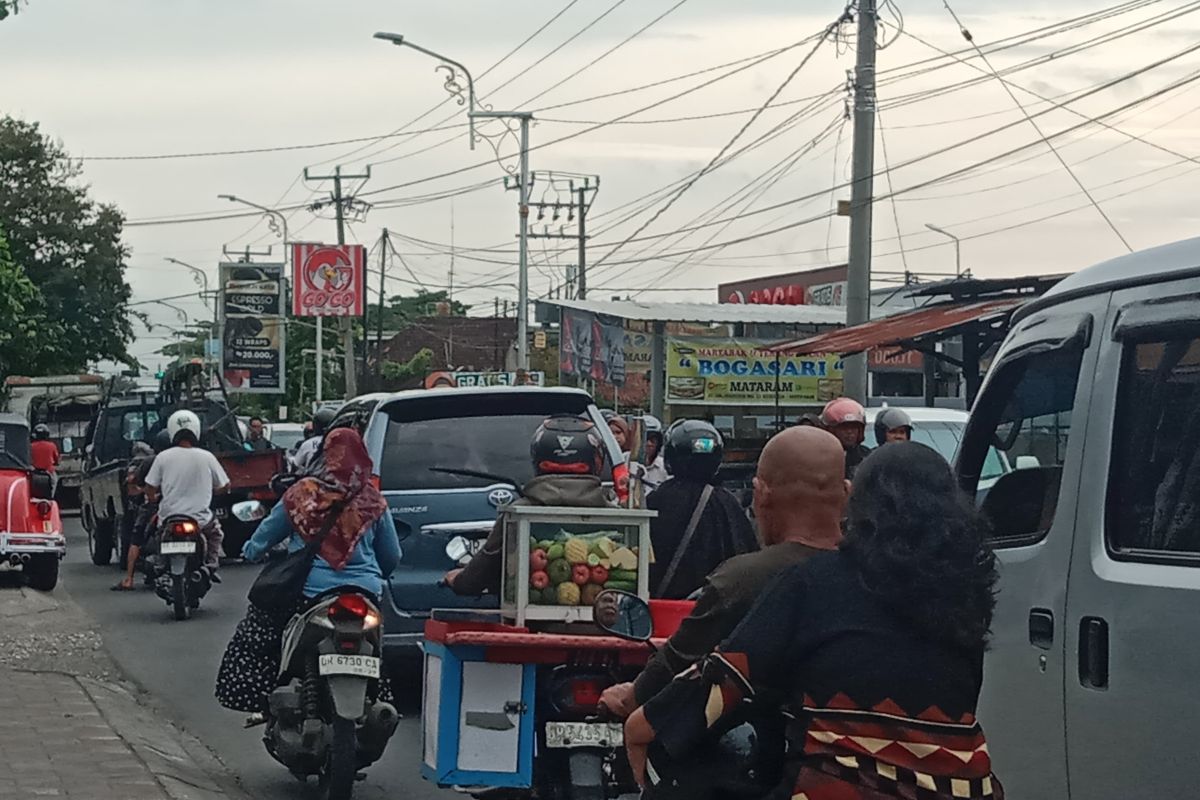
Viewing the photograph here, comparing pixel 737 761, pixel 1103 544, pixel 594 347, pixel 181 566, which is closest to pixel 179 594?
pixel 181 566

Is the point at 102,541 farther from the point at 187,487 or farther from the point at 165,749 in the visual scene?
the point at 165,749

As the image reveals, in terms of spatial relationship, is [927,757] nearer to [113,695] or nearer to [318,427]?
[113,695]

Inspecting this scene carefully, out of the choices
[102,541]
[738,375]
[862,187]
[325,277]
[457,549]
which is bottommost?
[102,541]

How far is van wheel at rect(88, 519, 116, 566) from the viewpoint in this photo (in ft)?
73.2

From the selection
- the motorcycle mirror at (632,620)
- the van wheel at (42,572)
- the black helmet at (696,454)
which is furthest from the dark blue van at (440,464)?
the van wheel at (42,572)

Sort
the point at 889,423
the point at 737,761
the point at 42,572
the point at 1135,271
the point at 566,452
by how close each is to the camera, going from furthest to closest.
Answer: the point at 42,572, the point at 889,423, the point at 566,452, the point at 1135,271, the point at 737,761

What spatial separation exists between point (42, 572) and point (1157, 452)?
49.0ft

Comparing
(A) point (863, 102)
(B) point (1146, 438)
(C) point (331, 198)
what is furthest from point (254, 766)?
(C) point (331, 198)

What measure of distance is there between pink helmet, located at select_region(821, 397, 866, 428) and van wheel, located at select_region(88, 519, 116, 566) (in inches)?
532

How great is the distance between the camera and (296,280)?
2434 inches

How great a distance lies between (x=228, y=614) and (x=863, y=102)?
1012cm

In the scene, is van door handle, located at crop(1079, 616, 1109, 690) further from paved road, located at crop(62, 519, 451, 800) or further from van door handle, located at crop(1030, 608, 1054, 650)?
paved road, located at crop(62, 519, 451, 800)

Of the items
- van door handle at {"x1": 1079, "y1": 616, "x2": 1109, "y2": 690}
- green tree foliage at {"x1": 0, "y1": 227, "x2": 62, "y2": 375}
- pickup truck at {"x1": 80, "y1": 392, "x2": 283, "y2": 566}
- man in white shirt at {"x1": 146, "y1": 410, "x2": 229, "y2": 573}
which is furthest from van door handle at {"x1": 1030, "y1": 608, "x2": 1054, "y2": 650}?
green tree foliage at {"x1": 0, "y1": 227, "x2": 62, "y2": 375}

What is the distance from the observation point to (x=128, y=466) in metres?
20.4
